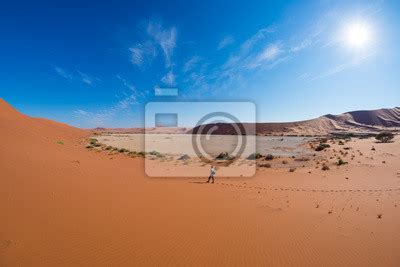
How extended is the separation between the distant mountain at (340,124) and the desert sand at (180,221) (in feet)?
Result: 265

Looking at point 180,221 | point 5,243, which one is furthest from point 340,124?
point 5,243

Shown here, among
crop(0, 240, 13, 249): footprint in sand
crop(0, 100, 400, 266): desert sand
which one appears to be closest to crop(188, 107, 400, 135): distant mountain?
crop(0, 100, 400, 266): desert sand

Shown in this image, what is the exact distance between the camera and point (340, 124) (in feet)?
331

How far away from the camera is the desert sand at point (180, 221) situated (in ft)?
18.8

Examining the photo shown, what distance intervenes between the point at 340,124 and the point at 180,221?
11098 cm

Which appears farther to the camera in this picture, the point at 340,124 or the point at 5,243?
the point at 340,124

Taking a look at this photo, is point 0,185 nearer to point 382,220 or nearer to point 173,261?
point 173,261

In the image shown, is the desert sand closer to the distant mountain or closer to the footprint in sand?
the footprint in sand

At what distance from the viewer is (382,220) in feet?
28.3

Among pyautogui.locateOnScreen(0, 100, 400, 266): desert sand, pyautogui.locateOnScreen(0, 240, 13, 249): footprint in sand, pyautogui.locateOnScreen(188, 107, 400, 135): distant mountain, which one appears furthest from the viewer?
pyautogui.locateOnScreen(188, 107, 400, 135): distant mountain

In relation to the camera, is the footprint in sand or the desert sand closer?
the footprint in sand

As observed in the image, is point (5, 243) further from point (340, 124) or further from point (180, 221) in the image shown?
point (340, 124)

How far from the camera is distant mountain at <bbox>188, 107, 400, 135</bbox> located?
92.5 m

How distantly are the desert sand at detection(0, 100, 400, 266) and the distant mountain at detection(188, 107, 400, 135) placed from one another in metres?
80.8
